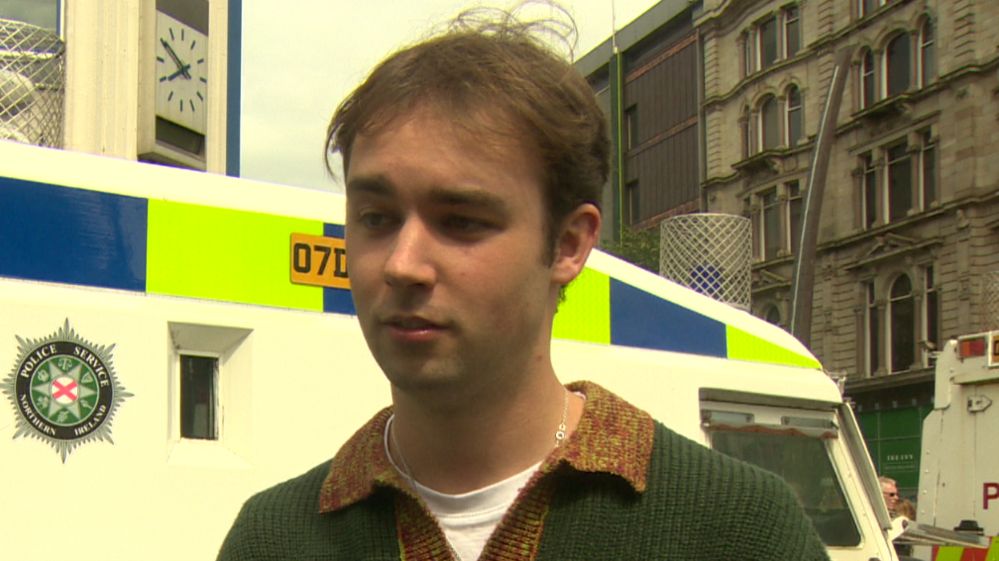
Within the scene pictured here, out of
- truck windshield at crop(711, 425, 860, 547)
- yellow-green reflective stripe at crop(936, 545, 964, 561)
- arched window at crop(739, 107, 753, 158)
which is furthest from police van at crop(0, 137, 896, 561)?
arched window at crop(739, 107, 753, 158)

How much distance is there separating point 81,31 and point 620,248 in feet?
105

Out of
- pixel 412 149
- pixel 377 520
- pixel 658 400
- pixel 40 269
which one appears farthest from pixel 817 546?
pixel 658 400

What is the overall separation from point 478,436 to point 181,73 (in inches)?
147

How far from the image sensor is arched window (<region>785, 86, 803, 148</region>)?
35.0 metres

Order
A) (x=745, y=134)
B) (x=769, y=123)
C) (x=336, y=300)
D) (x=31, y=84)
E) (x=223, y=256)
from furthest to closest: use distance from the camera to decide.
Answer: (x=745, y=134), (x=769, y=123), (x=31, y=84), (x=336, y=300), (x=223, y=256)

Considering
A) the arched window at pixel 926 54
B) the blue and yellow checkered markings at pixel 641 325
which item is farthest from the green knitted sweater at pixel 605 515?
the arched window at pixel 926 54

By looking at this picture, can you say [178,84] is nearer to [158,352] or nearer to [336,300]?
[336,300]

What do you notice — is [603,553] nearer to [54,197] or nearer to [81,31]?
[54,197]

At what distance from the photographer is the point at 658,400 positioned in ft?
14.6

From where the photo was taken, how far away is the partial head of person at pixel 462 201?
1391 millimetres

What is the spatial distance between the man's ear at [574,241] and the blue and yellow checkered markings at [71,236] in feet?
6.72

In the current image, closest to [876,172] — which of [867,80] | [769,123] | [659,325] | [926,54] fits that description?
[867,80]

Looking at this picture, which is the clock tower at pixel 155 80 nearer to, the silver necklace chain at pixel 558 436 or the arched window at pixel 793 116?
the silver necklace chain at pixel 558 436

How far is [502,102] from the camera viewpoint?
1.44 m
